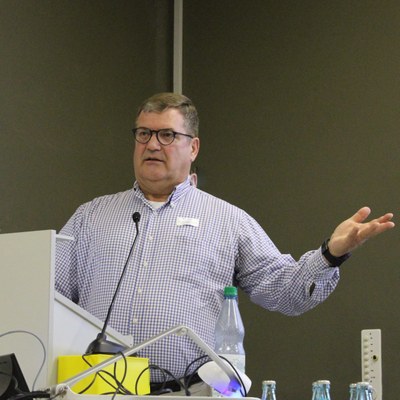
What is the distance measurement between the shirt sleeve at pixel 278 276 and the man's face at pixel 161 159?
283 mm

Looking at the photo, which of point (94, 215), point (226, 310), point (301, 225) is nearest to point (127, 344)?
point (226, 310)

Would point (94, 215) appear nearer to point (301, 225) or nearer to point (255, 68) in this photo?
point (301, 225)

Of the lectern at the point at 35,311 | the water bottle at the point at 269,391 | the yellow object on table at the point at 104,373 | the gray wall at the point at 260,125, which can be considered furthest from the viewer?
the gray wall at the point at 260,125

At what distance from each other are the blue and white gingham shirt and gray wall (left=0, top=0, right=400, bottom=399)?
3.01 feet

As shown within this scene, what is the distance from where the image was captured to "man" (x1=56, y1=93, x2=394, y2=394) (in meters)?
2.69

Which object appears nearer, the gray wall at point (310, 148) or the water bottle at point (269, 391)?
the water bottle at point (269, 391)

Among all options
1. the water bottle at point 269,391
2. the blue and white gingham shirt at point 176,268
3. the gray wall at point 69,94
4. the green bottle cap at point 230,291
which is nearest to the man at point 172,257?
the blue and white gingham shirt at point 176,268

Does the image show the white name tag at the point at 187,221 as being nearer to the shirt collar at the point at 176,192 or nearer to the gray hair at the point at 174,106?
the shirt collar at the point at 176,192

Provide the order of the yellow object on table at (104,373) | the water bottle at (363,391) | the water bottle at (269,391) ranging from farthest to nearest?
the water bottle at (269,391)
the water bottle at (363,391)
the yellow object on table at (104,373)

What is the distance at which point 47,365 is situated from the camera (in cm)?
205

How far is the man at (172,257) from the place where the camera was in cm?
269

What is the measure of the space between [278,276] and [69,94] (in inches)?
69.3

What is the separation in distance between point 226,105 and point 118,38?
66 cm

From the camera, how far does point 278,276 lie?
9.31ft
